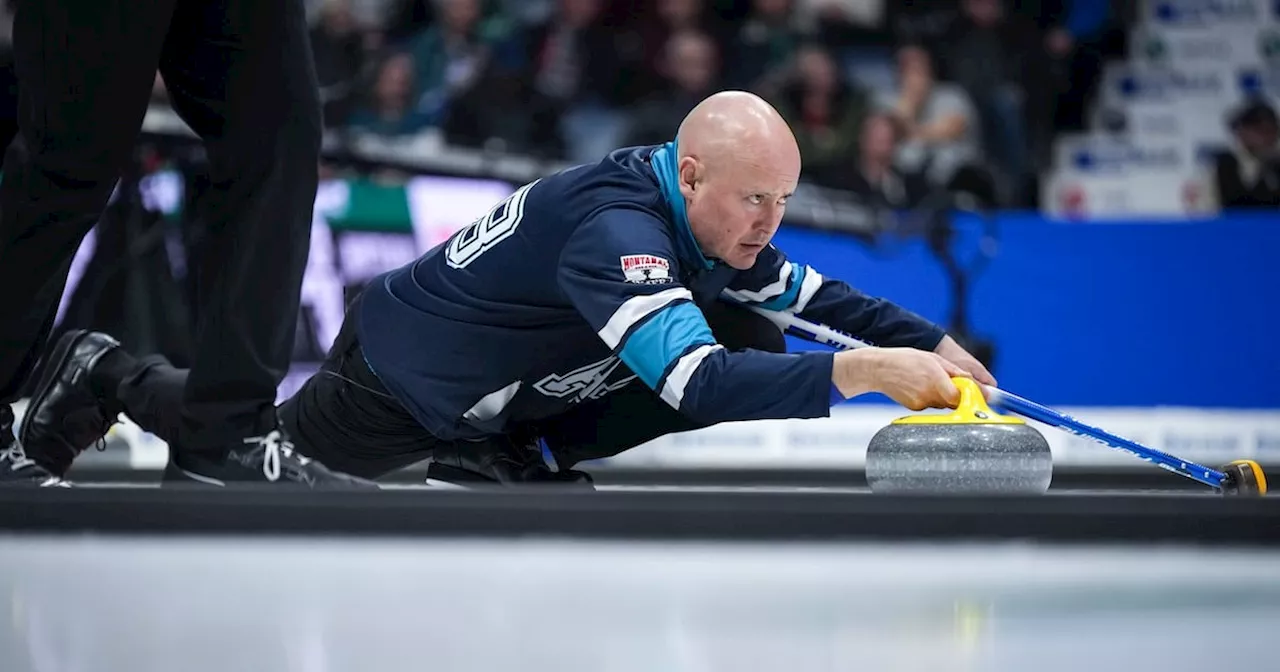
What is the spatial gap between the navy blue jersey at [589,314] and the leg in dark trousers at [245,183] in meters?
0.33

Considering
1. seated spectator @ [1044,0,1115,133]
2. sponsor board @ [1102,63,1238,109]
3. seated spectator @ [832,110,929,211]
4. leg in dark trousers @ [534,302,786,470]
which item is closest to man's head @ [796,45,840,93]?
seated spectator @ [832,110,929,211]

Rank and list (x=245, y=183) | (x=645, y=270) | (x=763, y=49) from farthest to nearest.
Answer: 1. (x=763, y=49)
2. (x=245, y=183)
3. (x=645, y=270)

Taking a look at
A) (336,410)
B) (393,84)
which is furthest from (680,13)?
(336,410)

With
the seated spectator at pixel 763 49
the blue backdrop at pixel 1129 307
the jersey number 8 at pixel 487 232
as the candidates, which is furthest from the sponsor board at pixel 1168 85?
the jersey number 8 at pixel 487 232

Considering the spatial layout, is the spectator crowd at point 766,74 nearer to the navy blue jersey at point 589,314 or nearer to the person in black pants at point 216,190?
the navy blue jersey at point 589,314

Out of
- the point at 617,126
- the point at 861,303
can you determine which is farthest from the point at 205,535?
the point at 617,126

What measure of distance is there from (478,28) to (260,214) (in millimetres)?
6205

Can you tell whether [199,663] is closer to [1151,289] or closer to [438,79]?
[1151,289]

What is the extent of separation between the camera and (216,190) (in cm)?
274

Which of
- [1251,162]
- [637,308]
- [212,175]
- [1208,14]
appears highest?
[1208,14]

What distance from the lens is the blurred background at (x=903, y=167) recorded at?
6.40 m

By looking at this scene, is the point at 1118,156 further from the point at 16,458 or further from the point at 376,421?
the point at 16,458

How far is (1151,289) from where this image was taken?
254 inches

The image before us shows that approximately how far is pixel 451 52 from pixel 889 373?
6580 millimetres
